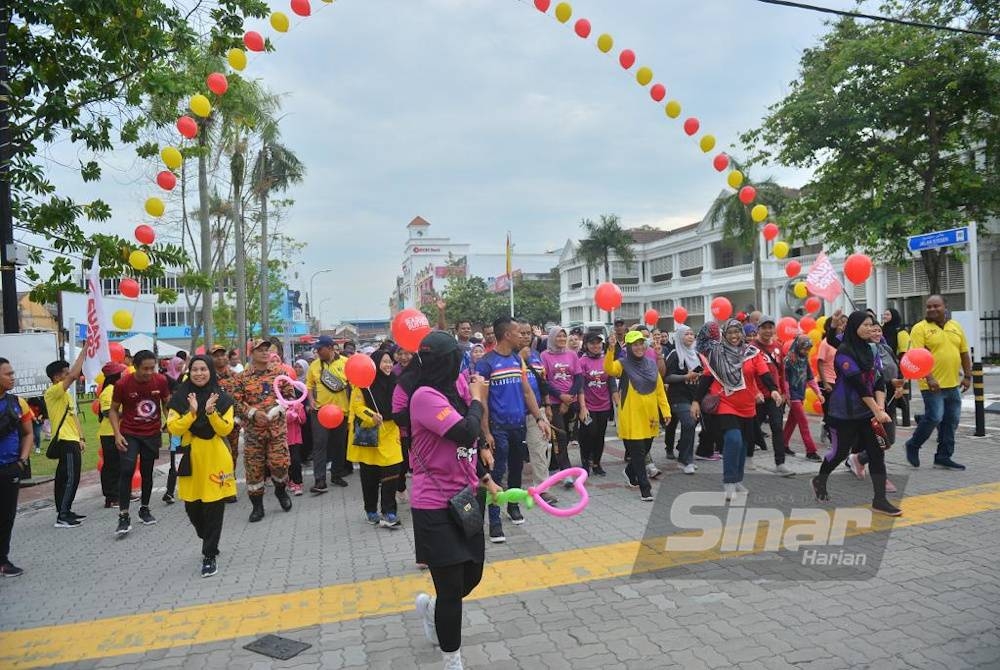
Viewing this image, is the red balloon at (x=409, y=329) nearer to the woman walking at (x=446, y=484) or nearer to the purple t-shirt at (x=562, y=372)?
the woman walking at (x=446, y=484)

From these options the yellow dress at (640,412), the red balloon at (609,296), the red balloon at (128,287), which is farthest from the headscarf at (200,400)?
the red balloon at (609,296)

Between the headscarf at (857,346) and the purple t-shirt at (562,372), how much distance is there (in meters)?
2.95

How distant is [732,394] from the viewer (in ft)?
21.6

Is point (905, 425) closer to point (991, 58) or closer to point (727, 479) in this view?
point (727, 479)

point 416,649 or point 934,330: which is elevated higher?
point 934,330

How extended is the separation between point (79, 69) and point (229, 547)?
527cm

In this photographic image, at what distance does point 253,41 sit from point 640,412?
625cm

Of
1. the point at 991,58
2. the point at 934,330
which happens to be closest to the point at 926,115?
the point at 991,58

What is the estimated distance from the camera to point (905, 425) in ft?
35.3

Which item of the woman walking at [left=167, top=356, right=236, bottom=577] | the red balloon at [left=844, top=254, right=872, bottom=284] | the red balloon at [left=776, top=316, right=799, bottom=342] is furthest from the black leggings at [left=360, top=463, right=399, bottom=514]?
the red balloon at [left=844, top=254, right=872, bottom=284]

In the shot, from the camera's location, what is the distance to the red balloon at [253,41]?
8.01m

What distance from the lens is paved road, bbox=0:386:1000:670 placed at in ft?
12.1

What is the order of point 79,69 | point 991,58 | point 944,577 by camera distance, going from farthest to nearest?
point 991,58 < point 79,69 < point 944,577

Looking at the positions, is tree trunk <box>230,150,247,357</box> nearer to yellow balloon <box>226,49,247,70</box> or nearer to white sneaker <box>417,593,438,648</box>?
yellow balloon <box>226,49,247,70</box>
